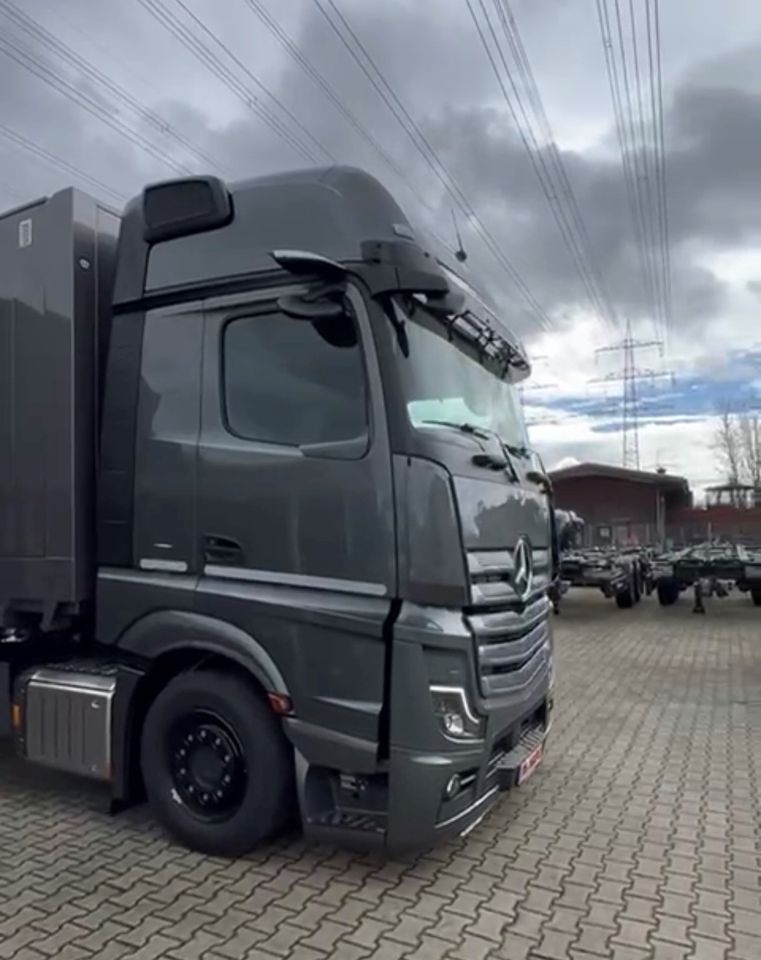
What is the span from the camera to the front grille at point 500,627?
3326mm

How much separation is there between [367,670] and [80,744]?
1724 millimetres

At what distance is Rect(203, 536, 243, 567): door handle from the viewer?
3.57 m

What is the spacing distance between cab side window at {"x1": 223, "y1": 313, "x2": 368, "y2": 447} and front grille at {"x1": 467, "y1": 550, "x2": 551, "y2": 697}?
0.83 metres

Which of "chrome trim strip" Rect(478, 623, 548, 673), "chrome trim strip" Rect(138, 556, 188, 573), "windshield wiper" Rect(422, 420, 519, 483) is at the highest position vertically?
"windshield wiper" Rect(422, 420, 519, 483)

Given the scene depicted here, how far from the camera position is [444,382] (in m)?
3.71

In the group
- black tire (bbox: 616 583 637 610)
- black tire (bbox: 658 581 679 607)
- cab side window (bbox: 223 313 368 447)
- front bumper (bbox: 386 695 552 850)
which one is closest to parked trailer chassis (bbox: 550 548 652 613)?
black tire (bbox: 616 583 637 610)

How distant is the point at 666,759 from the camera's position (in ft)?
17.9

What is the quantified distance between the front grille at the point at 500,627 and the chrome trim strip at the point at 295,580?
0.43 metres

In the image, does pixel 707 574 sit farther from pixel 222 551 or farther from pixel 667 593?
pixel 222 551

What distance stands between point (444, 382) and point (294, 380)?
72 centimetres

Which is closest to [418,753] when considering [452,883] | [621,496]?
[452,883]

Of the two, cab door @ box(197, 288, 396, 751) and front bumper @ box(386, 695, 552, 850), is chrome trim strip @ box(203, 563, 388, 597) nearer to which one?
cab door @ box(197, 288, 396, 751)

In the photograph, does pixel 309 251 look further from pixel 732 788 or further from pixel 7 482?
pixel 732 788

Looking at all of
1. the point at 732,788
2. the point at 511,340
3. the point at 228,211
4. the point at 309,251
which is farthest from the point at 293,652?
the point at 732,788
